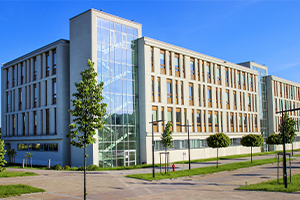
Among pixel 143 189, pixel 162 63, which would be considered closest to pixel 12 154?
pixel 162 63

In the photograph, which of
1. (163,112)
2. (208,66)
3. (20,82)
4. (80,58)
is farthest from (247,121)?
(20,82)

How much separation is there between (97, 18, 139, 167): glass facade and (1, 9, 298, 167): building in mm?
125

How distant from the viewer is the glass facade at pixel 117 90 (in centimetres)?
3716

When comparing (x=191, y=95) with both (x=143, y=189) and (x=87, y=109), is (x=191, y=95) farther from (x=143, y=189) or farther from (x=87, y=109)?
(x=87, y=109)

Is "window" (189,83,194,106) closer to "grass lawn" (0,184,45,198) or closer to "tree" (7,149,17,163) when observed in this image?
"tree" (7,149,17,163)

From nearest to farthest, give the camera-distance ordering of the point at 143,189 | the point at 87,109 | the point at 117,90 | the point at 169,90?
the point at 87,109
the point at 143,189
the point at 117,90
the point at 169,90

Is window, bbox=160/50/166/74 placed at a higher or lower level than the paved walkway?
higher

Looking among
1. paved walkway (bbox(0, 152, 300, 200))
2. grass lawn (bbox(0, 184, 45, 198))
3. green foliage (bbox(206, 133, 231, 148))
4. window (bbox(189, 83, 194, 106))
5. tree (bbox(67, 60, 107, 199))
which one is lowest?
paved walkway (bbox(0, 152, 300, 200))

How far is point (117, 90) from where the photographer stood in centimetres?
3884

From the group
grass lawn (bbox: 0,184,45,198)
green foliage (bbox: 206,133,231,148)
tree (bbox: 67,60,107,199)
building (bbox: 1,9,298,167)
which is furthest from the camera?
building (bbox: 1,9,298,167)

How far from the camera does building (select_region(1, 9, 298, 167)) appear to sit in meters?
37.8

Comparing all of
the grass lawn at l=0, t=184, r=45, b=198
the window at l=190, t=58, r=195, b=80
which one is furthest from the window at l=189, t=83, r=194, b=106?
the grass lawn at l=0, t=184, r=45, b=198

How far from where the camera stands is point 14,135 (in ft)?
160

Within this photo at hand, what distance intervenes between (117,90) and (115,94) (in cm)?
66
